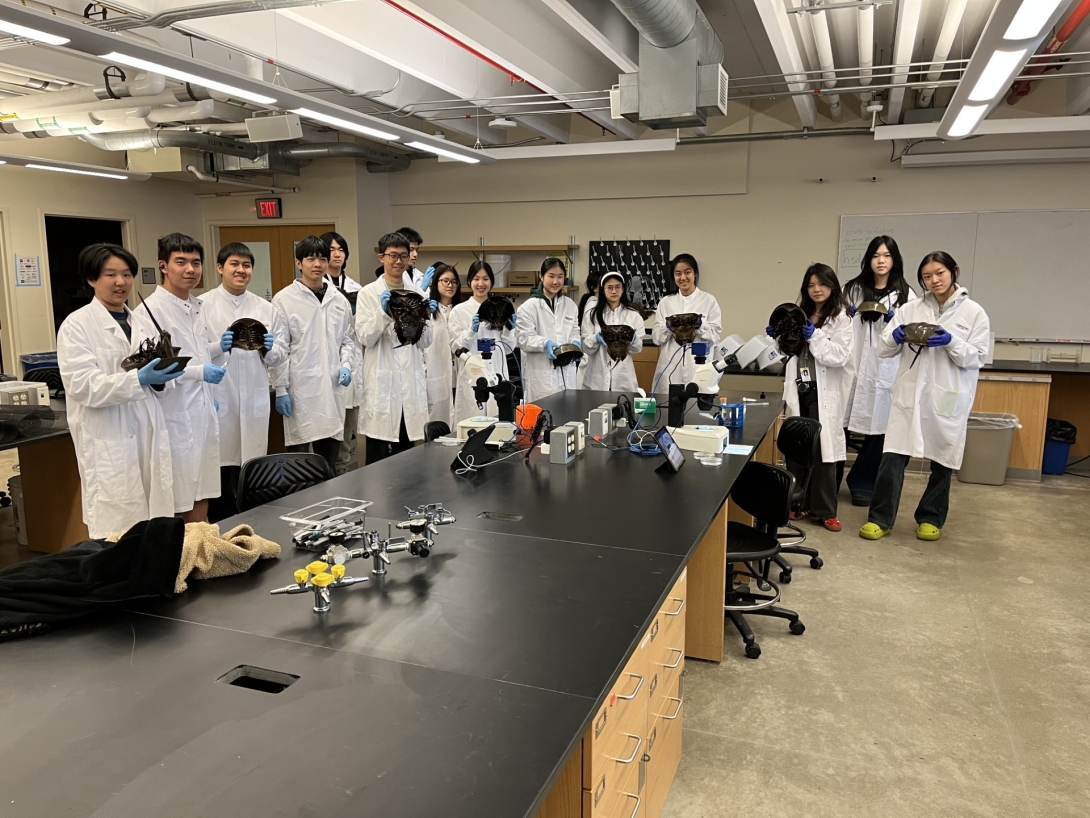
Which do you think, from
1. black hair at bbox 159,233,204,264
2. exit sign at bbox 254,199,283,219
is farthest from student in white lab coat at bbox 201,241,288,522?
exit sign at bbox 254,199,283,219

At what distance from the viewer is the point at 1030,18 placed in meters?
2.52

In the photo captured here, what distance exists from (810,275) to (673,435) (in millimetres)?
1859

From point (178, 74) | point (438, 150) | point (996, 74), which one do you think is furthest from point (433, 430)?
point (996, 74)

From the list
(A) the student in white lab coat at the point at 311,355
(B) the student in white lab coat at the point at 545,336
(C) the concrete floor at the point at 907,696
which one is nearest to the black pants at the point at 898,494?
(C) the concrete floor at the point at 907,696

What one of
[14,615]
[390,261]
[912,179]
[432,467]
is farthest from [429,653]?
[912,179]

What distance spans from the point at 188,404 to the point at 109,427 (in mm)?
369

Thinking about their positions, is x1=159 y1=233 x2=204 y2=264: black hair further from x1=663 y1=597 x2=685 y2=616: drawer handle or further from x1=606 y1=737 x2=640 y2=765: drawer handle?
x1=606 y1=737 x2=640 y2=765: drawer handle

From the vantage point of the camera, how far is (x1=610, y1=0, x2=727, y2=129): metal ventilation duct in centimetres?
400

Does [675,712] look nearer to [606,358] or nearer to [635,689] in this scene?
[635,689]

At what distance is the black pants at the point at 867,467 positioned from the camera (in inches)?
206

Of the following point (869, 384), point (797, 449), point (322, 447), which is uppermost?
point (869, 384)

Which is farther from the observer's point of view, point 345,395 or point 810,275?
point 345,395

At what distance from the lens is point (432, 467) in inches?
114

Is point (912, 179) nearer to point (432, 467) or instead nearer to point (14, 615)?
point (432, 467)
